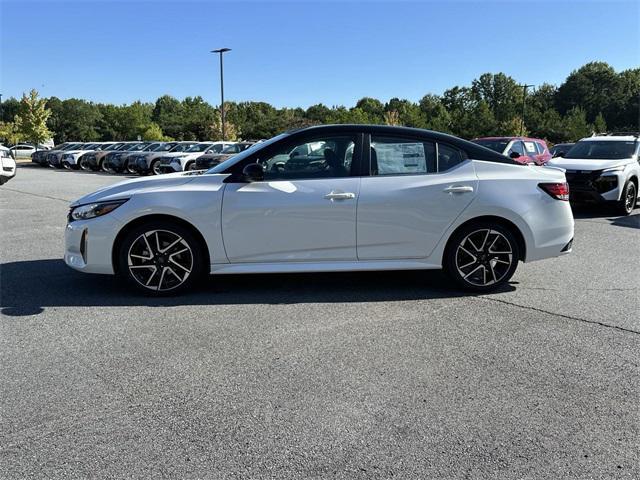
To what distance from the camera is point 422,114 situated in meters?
77.6

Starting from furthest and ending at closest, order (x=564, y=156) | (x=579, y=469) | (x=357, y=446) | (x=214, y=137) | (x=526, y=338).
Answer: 1. (x=214, y=137)
2. (x=564, y=156)
3. (x=526, y=338)
4. (x=357, y=446)
5. (x=579, y=469)

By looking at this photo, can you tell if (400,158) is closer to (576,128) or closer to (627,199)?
(627,199)

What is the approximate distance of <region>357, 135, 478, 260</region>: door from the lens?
5.18 m

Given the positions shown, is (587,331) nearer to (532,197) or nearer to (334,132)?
(532,197)

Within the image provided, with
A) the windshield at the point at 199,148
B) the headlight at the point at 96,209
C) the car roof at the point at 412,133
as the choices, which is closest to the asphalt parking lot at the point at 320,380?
the headlight at the point at 96,209

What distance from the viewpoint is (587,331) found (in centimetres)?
437

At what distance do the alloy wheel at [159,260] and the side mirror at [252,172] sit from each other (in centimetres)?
83

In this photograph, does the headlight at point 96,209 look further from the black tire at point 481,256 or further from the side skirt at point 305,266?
the black tire at point 481,256

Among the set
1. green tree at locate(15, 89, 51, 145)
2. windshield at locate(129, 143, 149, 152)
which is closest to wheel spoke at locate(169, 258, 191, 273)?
windshield at locate(129, 143, 149, 152)

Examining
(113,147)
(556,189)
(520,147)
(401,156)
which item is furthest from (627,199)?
(113,147)

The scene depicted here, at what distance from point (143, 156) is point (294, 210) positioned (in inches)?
909

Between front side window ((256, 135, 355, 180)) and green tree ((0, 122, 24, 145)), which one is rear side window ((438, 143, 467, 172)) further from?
green tree ((0, 122, 24, 145))

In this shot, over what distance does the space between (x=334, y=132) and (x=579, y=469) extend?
360cm

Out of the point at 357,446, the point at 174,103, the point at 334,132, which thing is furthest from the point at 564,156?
the point at 174,103
